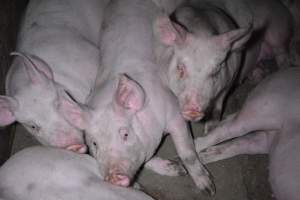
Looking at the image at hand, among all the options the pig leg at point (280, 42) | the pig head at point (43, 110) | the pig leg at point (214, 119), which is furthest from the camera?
the pig leg at point (280, 42)

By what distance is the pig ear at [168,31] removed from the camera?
11.4 ft

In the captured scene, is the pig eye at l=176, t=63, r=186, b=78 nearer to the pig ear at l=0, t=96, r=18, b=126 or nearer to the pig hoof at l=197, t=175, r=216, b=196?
the pig hoof at l=197, t=175, r=216, b=196

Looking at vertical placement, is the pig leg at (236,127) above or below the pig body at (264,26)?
below

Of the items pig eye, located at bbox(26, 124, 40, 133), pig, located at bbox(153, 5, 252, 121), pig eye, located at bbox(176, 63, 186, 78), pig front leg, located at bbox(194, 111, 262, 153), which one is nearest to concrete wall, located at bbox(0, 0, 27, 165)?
pig eye, located at bbox(26, 124, 40, 133)

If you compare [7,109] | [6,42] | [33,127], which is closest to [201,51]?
[33,127]

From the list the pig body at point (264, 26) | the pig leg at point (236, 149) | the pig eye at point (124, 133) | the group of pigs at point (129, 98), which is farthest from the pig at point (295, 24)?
the pig eye at point (124, 133)

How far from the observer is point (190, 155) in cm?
373

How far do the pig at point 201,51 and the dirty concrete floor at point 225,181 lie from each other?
53cm

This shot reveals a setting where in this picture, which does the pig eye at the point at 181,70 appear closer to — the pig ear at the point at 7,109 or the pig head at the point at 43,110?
the pig head at the point at 43,110

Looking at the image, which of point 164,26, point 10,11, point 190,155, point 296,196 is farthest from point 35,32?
point 296,196

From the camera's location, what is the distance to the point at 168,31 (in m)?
3.60

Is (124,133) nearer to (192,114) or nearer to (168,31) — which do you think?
(192,114)

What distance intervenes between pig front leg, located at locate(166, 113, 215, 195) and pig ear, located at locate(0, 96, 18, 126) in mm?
1257

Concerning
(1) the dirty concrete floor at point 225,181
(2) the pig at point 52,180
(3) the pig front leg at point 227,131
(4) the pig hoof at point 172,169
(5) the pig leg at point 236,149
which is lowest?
(1) the dirty concrete floor at point 225,181
